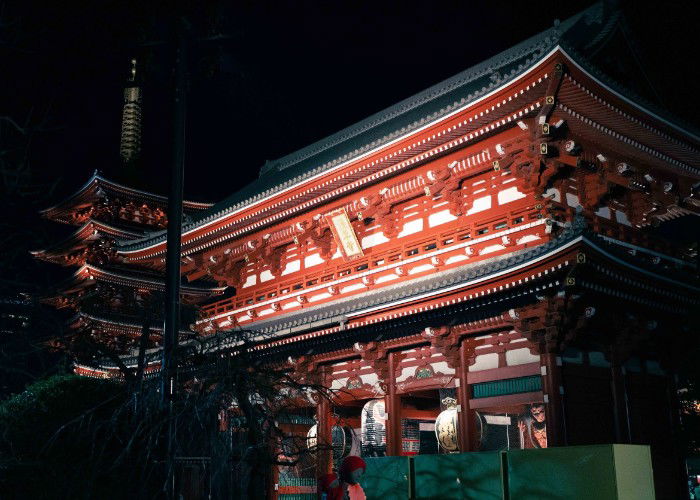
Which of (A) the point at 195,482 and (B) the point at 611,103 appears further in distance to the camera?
(B) the point at 611,103

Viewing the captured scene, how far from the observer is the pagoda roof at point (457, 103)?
1385cm

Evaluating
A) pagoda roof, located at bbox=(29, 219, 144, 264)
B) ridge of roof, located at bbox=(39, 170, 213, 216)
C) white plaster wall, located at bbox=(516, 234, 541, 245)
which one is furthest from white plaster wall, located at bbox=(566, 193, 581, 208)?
pagoda roof, located at bbox=(29, 219, 144, 264)

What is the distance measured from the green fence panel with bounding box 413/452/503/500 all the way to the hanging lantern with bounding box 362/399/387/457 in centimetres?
612

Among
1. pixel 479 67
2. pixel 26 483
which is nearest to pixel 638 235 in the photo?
pixel 479 67

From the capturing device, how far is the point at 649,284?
1376cm

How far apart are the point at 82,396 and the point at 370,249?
958cm

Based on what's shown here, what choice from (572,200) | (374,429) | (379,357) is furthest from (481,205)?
(374,429)

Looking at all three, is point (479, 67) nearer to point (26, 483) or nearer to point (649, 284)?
point (649, 284)

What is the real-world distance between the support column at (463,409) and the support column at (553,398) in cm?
185

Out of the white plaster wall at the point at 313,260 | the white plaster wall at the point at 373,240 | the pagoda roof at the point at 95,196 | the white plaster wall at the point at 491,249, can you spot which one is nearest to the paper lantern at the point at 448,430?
the white plaster wall at the point at 491,249

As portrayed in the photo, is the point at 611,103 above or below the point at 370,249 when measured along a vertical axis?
above

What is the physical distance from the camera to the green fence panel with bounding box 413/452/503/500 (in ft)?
30.0

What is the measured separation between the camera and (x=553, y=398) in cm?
1305

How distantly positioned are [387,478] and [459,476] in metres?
1.43
